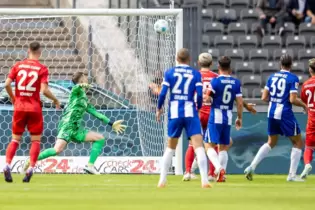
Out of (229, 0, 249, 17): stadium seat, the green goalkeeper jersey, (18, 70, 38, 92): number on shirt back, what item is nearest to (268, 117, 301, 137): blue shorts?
the green goalkeeper jersey

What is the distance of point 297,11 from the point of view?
27.2m

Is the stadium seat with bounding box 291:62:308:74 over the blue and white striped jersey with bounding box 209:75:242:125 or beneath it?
beneath

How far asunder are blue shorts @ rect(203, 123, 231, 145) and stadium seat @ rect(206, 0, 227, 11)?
11067 mm

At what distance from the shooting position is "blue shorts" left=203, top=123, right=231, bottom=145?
16.7 meters

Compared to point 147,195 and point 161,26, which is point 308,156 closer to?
point 161,26

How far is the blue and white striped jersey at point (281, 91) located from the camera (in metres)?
17.2

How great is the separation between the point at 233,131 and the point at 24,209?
9.77 m

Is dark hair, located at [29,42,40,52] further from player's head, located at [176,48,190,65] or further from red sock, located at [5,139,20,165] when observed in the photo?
player's head, located at [176,48,190,65]

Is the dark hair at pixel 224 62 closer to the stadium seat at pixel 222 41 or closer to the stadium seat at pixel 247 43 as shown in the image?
the stadium seat at pixel 222 41

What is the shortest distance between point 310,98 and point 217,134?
1774 mm

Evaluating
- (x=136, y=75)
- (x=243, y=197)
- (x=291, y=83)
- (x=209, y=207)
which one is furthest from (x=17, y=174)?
(x=209, y=207)

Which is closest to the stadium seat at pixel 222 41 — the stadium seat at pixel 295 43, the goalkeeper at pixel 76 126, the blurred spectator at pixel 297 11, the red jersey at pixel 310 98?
the stadium seat at pixel 295 43

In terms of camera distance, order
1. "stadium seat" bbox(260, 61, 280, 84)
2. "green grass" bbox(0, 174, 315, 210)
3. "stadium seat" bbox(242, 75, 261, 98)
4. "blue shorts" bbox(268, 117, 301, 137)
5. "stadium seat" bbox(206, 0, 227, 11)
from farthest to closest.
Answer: "stadium seat" bbox(206, 0, 227, 11)
"stadium seat" bbox(260, 61, 280, 84)
"stadium seat" bbox(242, 75, 261, 98)
"blue shorts" bbox(268, 117, 301, 137)
"green grass" bbox(0, 174, 315, 210)

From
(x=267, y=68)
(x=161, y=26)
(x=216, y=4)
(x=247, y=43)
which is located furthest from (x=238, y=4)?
(x=161, y=26)
